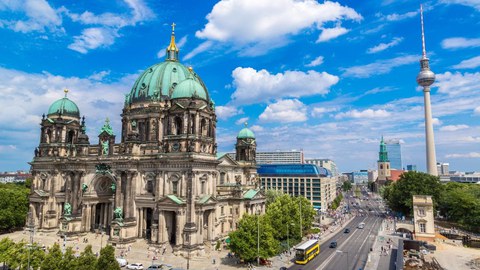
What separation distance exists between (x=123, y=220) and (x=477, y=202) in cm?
9243

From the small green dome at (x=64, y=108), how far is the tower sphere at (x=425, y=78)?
531ft

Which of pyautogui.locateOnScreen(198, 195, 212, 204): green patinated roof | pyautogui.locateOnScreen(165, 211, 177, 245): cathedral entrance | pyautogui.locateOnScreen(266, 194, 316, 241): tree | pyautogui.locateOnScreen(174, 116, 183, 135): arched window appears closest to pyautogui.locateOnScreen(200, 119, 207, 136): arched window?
pyautogui.locateOnScreen(174, 116, 183, 135): arched window

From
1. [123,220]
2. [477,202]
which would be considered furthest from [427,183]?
[123,220]

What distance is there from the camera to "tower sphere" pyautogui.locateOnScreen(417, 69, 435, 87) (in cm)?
17075

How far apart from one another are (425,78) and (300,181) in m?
83.8

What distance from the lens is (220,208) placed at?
3054 inches

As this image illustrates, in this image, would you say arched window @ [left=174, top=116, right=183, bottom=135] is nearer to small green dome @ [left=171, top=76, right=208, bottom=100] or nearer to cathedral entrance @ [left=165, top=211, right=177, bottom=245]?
small green dome @ [left=171, top=76, right=208, bottom=100]

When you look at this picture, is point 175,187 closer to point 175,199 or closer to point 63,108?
point 175,199

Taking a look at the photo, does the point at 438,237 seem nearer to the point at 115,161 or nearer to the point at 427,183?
the point at 427,183

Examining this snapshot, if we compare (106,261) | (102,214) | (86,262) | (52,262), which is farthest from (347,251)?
(102,214)

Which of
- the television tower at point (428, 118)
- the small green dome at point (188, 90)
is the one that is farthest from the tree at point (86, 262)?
the television tower at point (428, 118)

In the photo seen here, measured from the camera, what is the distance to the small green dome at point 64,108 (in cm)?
8775

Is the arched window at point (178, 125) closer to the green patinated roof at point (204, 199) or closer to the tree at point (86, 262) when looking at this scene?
the green patinated roof at point (204, 199)

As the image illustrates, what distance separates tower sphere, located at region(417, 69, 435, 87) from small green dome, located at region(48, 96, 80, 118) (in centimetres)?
16179
